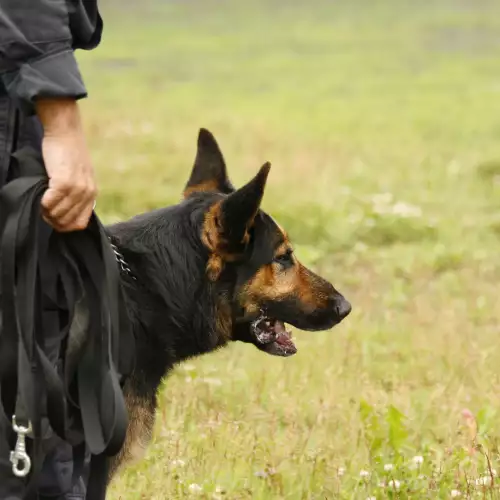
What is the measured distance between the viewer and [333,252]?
30.2ft

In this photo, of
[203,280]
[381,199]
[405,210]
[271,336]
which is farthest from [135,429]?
[381,199]

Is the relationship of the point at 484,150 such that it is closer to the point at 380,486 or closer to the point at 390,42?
the point at 380,486

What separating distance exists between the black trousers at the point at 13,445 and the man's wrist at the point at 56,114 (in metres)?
0.12

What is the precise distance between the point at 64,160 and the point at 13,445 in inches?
30.3

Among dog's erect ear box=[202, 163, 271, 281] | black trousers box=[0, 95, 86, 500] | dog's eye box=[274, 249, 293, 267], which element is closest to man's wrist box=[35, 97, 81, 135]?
black trousers box=[0, 95, 86, 500]

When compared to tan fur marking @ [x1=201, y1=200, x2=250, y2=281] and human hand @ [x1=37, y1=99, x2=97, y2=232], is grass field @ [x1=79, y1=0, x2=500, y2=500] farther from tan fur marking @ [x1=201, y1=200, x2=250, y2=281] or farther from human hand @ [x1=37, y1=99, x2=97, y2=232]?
human hand @ [x1=37, y1=99, x2=97, y2=232]

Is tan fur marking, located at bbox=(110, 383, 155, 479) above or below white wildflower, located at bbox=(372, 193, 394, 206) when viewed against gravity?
above

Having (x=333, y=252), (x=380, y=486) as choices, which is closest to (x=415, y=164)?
(x=333, y=252)

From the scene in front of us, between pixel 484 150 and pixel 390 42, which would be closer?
pixel 484 150

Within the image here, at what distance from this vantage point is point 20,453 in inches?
106

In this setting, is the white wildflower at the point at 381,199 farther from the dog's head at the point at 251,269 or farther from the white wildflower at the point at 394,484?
the white wildflower at the point at 394,484

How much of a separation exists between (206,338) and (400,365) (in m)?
2.47

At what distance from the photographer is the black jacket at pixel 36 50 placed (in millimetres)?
2527

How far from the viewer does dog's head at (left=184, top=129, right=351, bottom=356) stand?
372 centimetres
